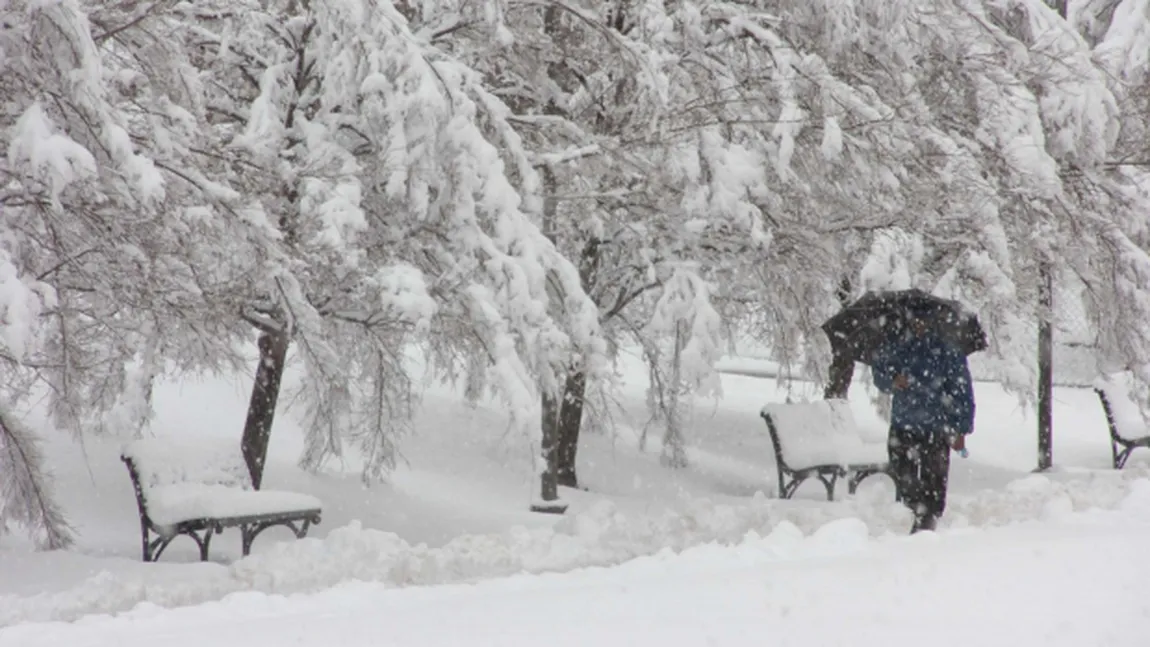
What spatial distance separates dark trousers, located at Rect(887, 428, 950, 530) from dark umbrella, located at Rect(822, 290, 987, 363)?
64 centimetres

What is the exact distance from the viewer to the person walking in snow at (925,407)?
26.7ft

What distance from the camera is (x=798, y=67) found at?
10.1 metres

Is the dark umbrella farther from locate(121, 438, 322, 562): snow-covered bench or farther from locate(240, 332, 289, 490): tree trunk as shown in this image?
locate(240, 332, 289, 490): tree trunk

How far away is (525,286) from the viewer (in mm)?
7910

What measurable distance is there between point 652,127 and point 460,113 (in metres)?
2.21

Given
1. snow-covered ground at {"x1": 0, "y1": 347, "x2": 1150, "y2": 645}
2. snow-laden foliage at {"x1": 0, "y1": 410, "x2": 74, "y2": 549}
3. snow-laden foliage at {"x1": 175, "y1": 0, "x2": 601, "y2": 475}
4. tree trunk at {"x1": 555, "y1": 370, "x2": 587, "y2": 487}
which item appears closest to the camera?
snow-covered ground at {"x1": 0, "y1": 347, "x2": 1150, "y2": 645}

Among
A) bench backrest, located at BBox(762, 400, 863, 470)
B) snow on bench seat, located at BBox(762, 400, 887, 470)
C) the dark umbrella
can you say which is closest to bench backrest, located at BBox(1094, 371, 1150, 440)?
snow on bench seat, located at BBox(762, 400, 887, 470)

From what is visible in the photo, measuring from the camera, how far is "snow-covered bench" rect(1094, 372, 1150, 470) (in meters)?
15.4

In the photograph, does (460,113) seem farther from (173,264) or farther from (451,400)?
(451,400)

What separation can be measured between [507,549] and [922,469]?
3247 millimetres

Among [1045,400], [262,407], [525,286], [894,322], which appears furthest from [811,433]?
[525,286]

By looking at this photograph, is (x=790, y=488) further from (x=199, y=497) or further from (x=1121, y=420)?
(x=199, y=497)

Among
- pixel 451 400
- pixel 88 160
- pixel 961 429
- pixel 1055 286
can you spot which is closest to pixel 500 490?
pixel 451 400

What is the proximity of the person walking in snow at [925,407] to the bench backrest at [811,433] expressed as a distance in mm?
4105
